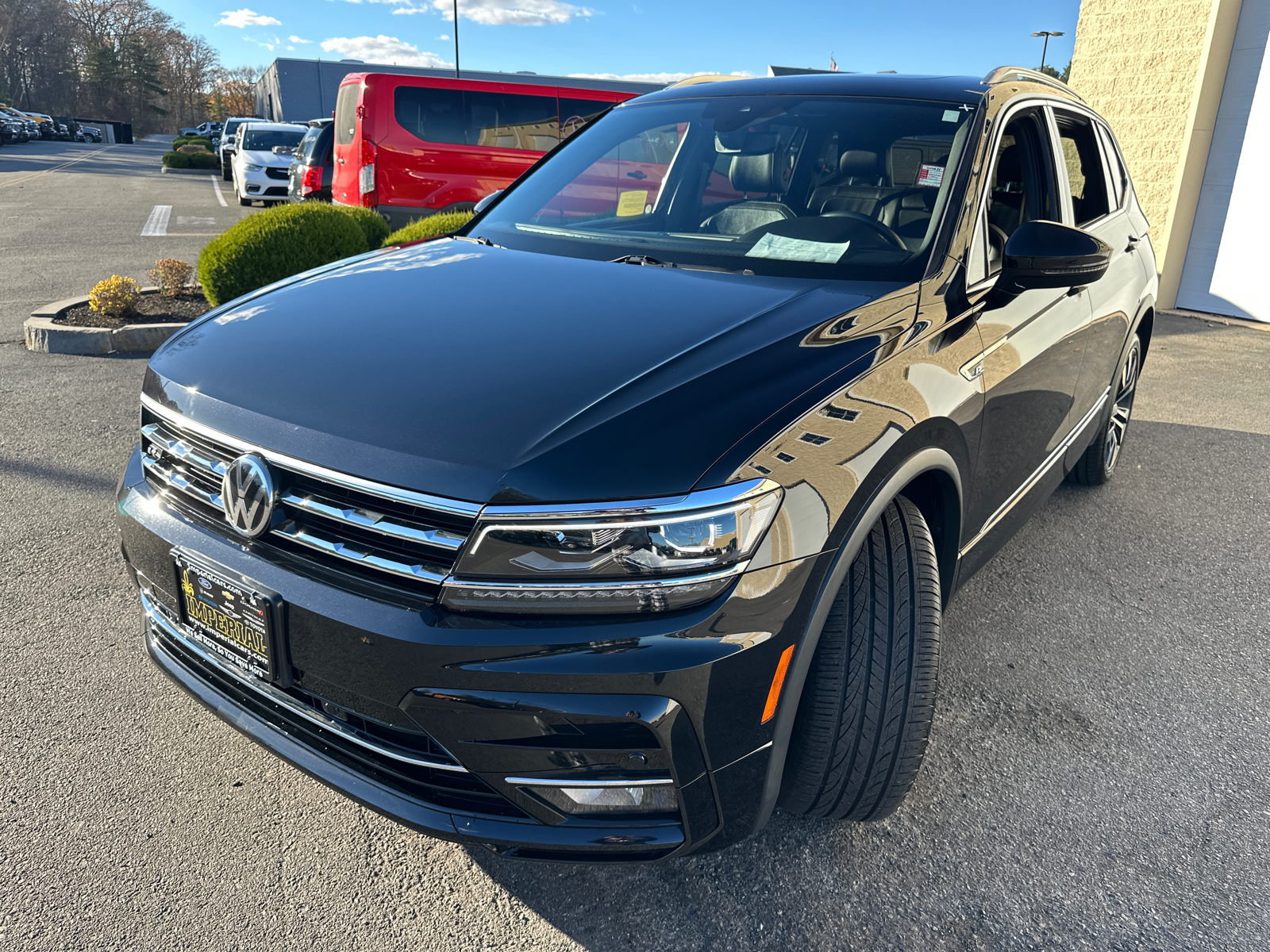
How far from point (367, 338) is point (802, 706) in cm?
123

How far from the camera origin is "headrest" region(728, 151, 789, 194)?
9.43 ft

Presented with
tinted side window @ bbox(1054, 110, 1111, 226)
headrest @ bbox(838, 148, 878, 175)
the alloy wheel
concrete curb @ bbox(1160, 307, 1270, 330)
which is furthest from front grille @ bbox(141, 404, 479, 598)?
concrete curb @ bbox(1160, 307, 1270, 330)

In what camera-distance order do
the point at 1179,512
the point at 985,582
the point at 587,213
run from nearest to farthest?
the point at 587,213, the point at 985,582, the point at 1179,512

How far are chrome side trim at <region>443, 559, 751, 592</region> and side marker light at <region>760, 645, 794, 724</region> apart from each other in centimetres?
21

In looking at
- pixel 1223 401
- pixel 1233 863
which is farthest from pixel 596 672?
pixel 1223 401

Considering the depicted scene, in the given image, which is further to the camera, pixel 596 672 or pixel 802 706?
pixel 802 706

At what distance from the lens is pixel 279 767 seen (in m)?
2.35

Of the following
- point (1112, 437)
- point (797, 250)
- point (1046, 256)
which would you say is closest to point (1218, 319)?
point (1112, 437)

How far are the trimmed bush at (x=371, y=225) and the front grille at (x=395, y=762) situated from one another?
655cm

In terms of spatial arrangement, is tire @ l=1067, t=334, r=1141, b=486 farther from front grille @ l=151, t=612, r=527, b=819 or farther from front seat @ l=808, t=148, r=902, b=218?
front grille @ l=151, t=612, r=527, b=819

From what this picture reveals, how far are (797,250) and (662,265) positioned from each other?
37cm

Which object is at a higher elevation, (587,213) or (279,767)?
(587,213)

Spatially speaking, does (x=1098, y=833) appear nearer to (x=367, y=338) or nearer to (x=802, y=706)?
(x=802, y=706)

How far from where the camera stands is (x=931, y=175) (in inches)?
101
